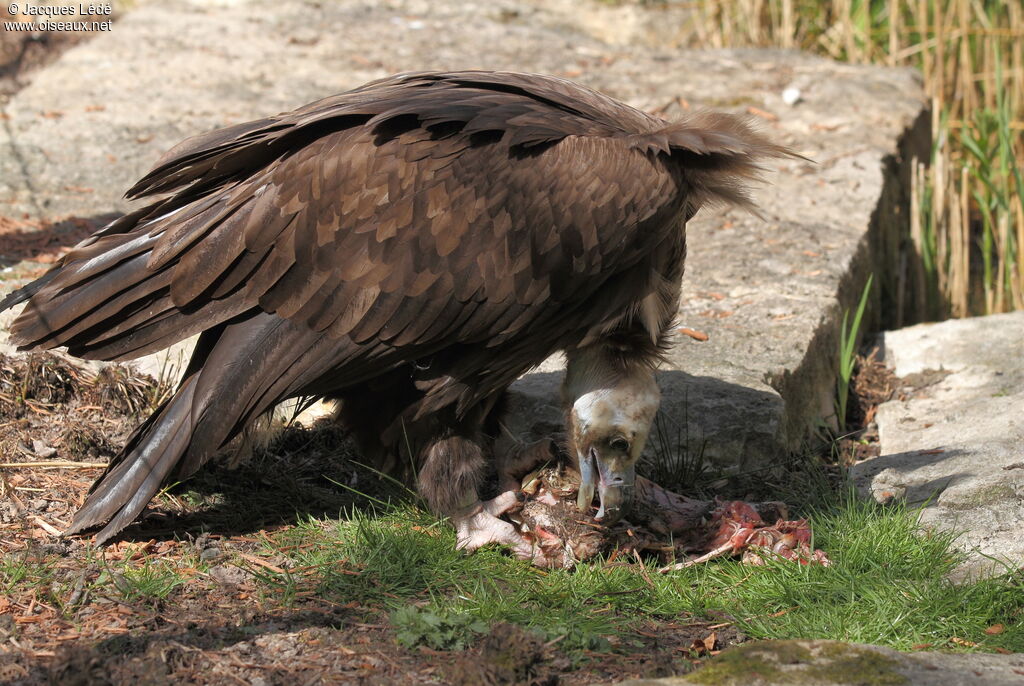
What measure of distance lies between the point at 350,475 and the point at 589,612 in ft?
4.30

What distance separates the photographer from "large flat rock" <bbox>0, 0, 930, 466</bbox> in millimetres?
4633

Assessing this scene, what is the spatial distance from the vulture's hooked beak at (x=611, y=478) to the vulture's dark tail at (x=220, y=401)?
2.87 feet

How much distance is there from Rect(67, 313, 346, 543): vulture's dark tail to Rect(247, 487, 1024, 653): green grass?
1.41 feet

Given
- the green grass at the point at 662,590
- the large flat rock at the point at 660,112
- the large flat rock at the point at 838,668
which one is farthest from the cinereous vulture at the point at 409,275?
the large flat rock at the point at 838,668

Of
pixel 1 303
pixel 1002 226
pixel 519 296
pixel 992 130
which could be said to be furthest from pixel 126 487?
pixel 992 130

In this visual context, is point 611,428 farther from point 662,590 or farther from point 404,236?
point 404,236

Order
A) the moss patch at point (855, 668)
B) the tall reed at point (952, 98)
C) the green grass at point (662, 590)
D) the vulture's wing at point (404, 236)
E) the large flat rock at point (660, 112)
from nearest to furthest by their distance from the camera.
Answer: the moss patch at point (855, 668)
the green grass at point (662, 590)
the vulture's wing at point (404, 236)
the large flat rock at point (660, 112)
the tall reed at point (952, 98)

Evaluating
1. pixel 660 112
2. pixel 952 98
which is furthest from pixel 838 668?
pixel 952 98

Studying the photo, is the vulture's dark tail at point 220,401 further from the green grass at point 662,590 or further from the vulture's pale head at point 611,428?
the vulture's pale head at point 611,428

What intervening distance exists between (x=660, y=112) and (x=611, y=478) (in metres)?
3.97

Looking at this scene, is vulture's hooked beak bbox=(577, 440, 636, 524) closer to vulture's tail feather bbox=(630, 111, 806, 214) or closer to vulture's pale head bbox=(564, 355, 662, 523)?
vulture's pale head bbox=(564, 355, 662, 523)

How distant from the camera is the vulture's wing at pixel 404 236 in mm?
3252

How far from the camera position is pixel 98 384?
418 cm

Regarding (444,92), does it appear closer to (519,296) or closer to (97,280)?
(519,296)
